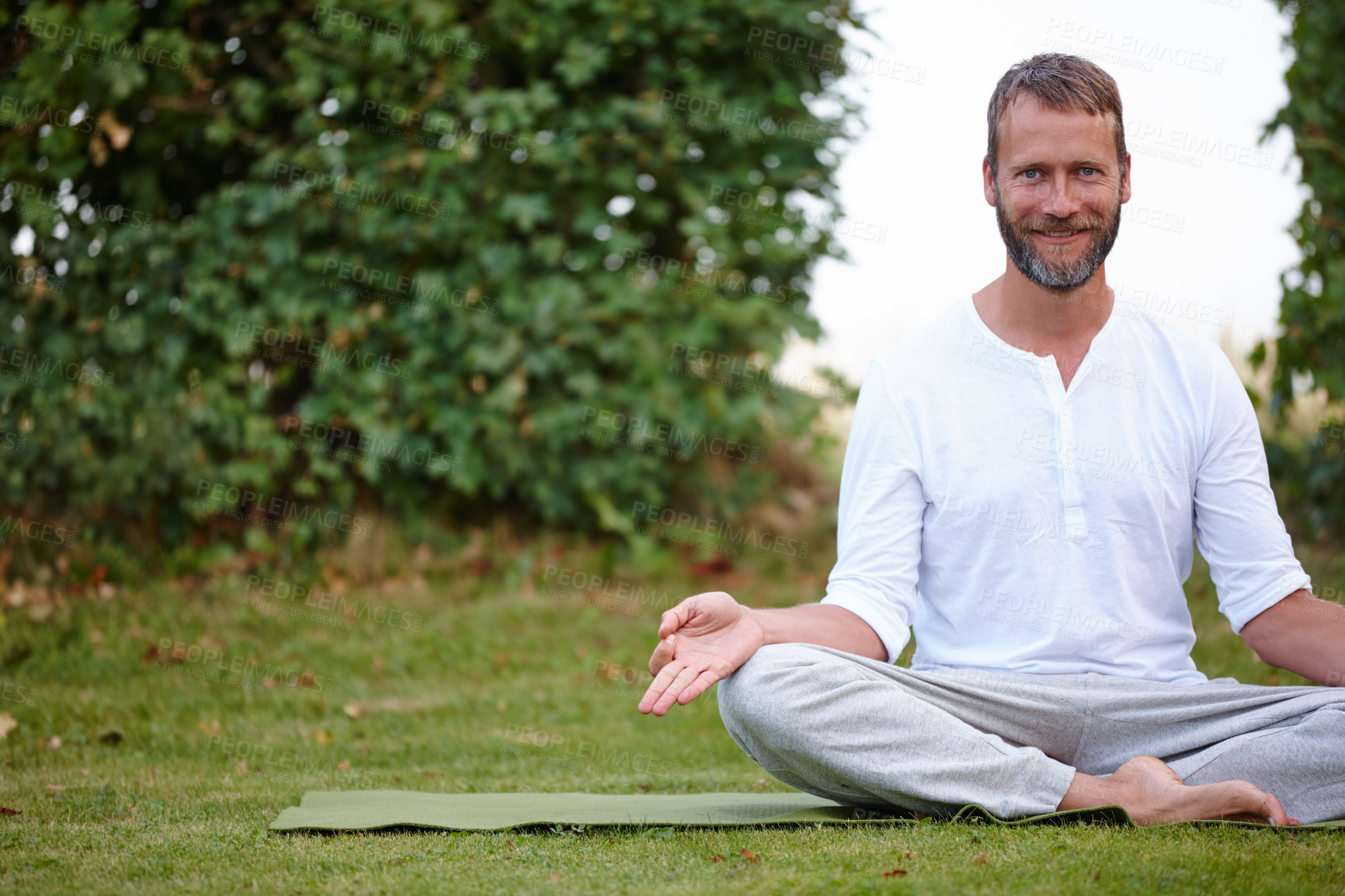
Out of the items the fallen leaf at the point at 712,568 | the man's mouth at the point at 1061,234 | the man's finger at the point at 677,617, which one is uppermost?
the man's mouth at the point at 1061,234

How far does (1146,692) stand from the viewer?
9.20ft

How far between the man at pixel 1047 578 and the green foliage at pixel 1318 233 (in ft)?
9.85

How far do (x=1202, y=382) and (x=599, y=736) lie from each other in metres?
2.49

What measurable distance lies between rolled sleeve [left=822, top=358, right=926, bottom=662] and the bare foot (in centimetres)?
54

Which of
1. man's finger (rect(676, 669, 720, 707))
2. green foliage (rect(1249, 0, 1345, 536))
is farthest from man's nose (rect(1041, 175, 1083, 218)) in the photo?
green foliage (rect(1249, 0, 1345, 536))

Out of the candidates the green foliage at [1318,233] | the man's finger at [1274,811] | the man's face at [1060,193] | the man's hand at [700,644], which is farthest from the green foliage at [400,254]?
the man's finger at [1274,811]

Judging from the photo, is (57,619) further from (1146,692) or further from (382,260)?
(1146,692)

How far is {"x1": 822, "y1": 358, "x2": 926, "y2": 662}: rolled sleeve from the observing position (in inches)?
115

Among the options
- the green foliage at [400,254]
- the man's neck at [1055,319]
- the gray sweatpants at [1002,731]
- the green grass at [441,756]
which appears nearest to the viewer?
the green grass at [441,756]

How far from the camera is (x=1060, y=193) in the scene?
2.88 m

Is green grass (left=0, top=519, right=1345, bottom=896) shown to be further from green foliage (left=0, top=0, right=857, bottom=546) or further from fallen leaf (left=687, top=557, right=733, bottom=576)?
green foliage (left=0, top=0, right=857, bottom=546)

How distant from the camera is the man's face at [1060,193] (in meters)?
2.88

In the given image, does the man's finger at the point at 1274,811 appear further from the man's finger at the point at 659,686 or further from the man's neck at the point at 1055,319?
the man's finger at the point at 659,686

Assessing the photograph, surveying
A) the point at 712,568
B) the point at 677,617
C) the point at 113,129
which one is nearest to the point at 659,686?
the point at 677,617
